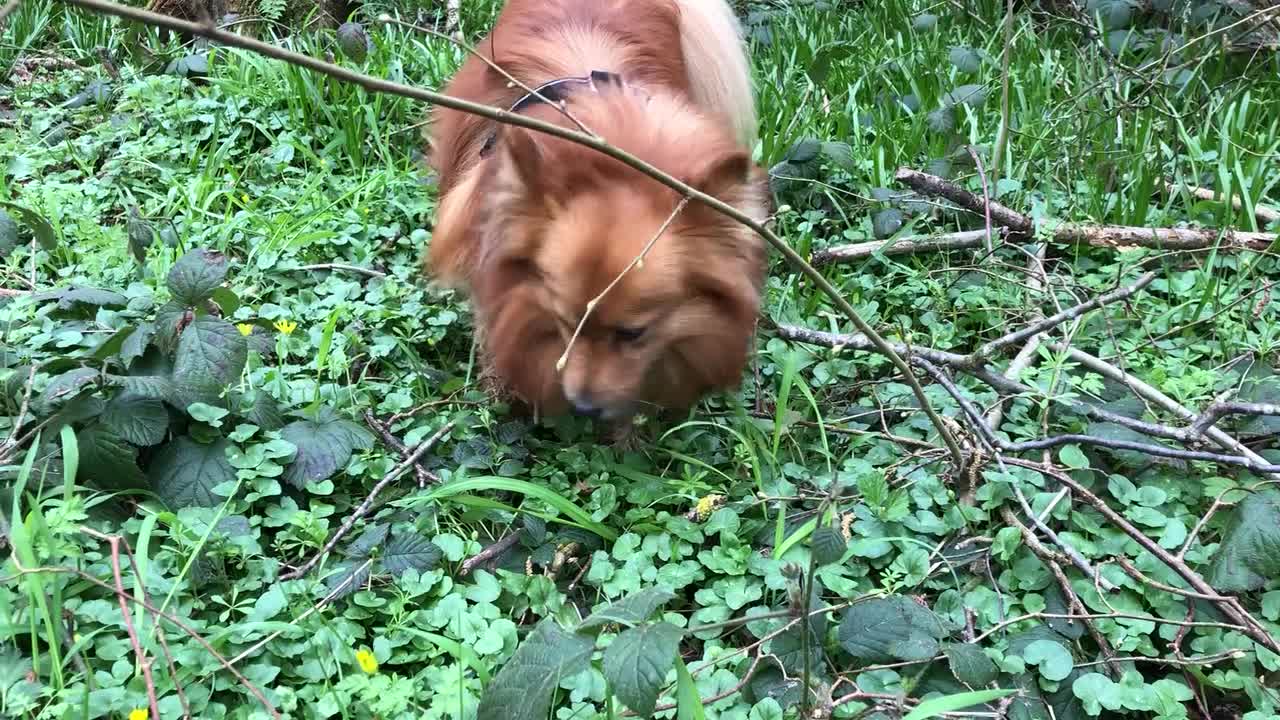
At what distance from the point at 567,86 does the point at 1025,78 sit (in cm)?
296

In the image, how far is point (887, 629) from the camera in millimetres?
1949

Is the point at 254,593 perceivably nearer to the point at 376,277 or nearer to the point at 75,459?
the point at 75,459

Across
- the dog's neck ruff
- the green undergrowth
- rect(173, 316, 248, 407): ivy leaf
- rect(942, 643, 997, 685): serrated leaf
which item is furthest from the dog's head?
Result: rect(942, 643, 997, 685): serrated leaf

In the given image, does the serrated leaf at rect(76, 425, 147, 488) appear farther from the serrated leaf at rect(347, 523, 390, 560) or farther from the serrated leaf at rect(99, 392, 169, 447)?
the serrated leaf at rect(347, 523, 390, 560)

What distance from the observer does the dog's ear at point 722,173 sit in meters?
2.30

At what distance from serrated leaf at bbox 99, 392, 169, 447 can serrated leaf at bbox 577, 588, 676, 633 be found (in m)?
1.32

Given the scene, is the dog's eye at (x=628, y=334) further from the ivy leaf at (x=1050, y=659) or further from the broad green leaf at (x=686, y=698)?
the ivy leaf at (x=1050, y=659)

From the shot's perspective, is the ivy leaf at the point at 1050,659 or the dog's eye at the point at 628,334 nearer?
the ivy leaf at the point at 1050,659

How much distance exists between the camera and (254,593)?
2.14 metres

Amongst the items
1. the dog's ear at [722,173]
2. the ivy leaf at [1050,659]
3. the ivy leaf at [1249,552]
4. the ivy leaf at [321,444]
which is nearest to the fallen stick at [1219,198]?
the ivy leaf at [1249,552]

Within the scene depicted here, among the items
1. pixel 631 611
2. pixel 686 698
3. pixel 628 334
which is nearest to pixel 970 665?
pixel 686 698

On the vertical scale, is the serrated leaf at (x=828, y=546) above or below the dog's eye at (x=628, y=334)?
below

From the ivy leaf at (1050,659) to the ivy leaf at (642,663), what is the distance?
910mm

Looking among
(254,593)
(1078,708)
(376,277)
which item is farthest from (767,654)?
(376,277)
